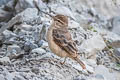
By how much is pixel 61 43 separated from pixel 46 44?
1016 millimetres

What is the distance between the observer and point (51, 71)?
7137 millimetres

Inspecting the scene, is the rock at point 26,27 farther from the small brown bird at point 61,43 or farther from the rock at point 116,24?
the rock at point 116,24

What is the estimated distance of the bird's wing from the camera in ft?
23.5

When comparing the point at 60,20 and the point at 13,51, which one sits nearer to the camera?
the point at 60,20

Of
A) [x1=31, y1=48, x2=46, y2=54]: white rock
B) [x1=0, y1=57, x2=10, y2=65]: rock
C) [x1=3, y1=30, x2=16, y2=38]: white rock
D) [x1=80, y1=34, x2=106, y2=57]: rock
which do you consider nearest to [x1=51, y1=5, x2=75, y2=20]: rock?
[x1=80, y1=34, x2=106, y2=57]: rock

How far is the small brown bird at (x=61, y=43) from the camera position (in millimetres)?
7191

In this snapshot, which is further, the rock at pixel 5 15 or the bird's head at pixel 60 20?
the rock at pixel 5 15

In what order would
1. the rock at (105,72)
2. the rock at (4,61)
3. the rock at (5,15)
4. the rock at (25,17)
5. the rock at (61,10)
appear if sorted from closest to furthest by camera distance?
the rock at (4,61), the rock at (105,72), the rock at (25,17), the rock at (61,10), the rock at (5,15)

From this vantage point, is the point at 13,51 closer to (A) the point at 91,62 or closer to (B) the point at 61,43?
(B) the point at 61,43

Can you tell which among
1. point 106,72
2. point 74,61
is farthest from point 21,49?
point 106,72

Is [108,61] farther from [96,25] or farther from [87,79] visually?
[96,25]

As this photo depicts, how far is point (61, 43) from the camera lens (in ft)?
23.9

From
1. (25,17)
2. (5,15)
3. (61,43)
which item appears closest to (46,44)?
(61,43)

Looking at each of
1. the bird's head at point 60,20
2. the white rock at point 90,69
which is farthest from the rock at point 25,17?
the white rock at point 90,69
